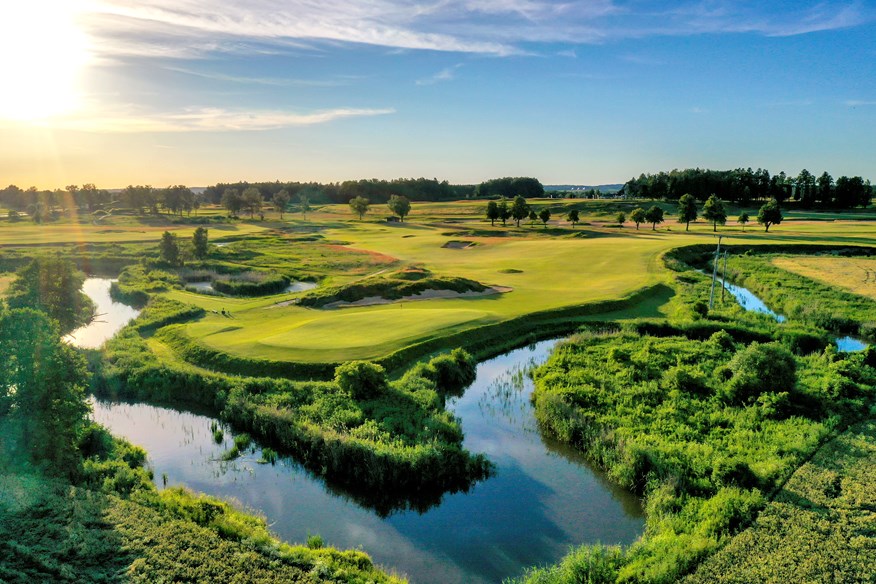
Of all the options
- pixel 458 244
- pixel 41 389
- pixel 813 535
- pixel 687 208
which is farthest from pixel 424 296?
pixel 687 208

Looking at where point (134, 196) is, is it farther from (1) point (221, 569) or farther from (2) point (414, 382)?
(1) point (221, 569)

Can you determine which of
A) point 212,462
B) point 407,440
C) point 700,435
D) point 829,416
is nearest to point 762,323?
point 829,416

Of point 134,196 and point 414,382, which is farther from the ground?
point 134,196

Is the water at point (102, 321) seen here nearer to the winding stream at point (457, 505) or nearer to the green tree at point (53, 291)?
the green tree at point (53, 291)

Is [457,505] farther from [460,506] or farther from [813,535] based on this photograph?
[813,535]

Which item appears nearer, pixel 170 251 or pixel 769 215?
pixel 170 251

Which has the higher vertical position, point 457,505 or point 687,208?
point 687,208

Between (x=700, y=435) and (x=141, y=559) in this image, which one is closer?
(x=141, y=559)
